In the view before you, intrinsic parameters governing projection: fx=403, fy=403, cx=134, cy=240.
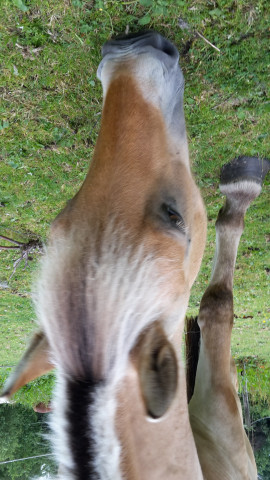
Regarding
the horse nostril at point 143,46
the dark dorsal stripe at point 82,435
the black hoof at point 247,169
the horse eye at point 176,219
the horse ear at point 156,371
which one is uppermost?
the horse nostril at point 143,46

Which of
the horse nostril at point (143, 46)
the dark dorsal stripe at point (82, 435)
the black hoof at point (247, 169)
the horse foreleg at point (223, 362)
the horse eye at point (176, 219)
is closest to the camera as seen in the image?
the dark dorsal stripe at point (82, 435)

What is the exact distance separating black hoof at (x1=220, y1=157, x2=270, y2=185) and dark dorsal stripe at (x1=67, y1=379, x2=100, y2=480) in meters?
2.58

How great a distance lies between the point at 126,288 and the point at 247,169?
2380 mm

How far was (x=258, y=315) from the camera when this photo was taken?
227 inches

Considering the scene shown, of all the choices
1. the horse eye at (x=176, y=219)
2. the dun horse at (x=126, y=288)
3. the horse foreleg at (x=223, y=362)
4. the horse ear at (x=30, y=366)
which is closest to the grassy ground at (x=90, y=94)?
the horse foreleg at (x=223, y=362)

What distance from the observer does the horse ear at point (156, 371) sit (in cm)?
157

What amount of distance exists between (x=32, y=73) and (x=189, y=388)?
312cm

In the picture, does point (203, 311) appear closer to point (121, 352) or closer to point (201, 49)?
point (121, 352)

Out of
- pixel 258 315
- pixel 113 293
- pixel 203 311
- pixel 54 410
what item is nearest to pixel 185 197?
pixel 113 293

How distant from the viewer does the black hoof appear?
359 cm

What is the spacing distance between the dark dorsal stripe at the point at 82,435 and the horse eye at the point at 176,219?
818 millimetres

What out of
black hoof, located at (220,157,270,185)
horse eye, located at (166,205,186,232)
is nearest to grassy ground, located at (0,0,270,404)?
black hoof, located at (220,157,270,185)

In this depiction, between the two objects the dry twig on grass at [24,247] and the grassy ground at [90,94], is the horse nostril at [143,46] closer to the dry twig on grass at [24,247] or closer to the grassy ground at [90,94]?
the grassy ground at [90,94]

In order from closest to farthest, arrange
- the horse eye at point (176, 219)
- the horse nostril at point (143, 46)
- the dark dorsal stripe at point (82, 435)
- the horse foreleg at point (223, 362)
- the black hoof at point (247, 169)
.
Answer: the dark dorsal stripe at point (82, 435), the horse eye at point (176, 219), the horse nostril at point (143, 46), the horse foreleg at point (223, 362), the black hoof at point (247, 169)
